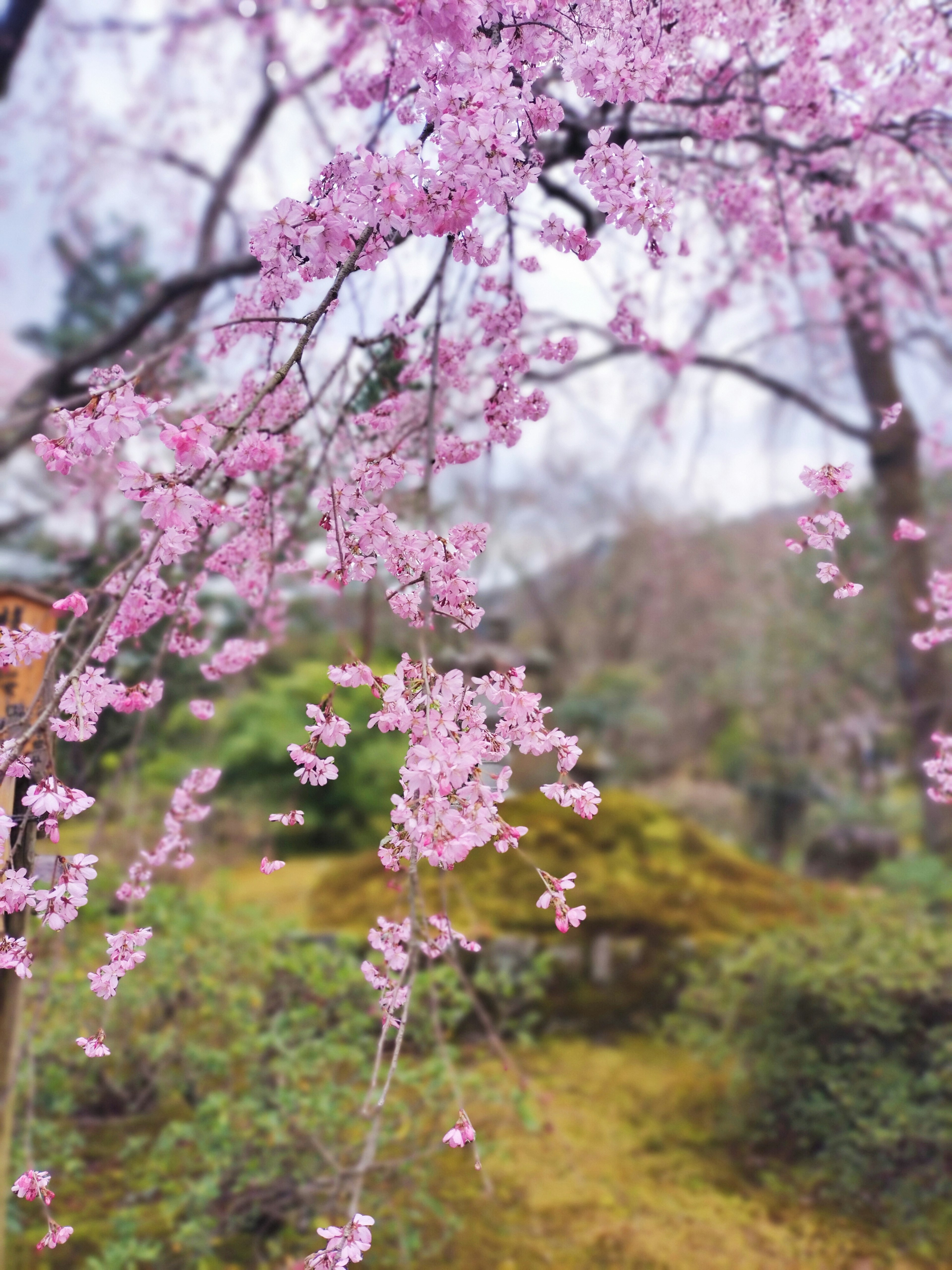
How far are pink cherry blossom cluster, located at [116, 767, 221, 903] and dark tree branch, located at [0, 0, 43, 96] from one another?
14.6 ft

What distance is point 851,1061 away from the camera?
2.79 meters

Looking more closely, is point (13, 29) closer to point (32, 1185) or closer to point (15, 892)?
point (15, 892)

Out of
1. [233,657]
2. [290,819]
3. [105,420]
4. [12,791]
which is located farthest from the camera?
[233,657]

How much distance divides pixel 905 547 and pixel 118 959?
4.99 meters

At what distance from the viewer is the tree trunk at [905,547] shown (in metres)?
4.88

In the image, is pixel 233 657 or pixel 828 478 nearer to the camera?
pixel 828 478

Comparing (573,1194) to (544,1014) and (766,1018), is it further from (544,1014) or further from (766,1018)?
(544,1014)

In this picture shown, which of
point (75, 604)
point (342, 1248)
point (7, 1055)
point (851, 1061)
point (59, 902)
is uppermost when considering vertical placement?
point (75, 604)

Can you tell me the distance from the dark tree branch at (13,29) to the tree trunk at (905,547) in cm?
445

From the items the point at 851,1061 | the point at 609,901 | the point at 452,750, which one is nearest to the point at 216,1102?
the point at 452,750

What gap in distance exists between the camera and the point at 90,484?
3.79 meters

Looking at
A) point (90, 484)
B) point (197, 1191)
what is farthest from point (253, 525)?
point (90, 484)

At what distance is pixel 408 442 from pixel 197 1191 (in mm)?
1831

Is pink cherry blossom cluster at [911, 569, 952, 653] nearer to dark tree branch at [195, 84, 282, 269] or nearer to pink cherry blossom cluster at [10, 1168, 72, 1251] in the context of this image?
pink cherry blossom cluster at [10, 1168, 72, 1251]
